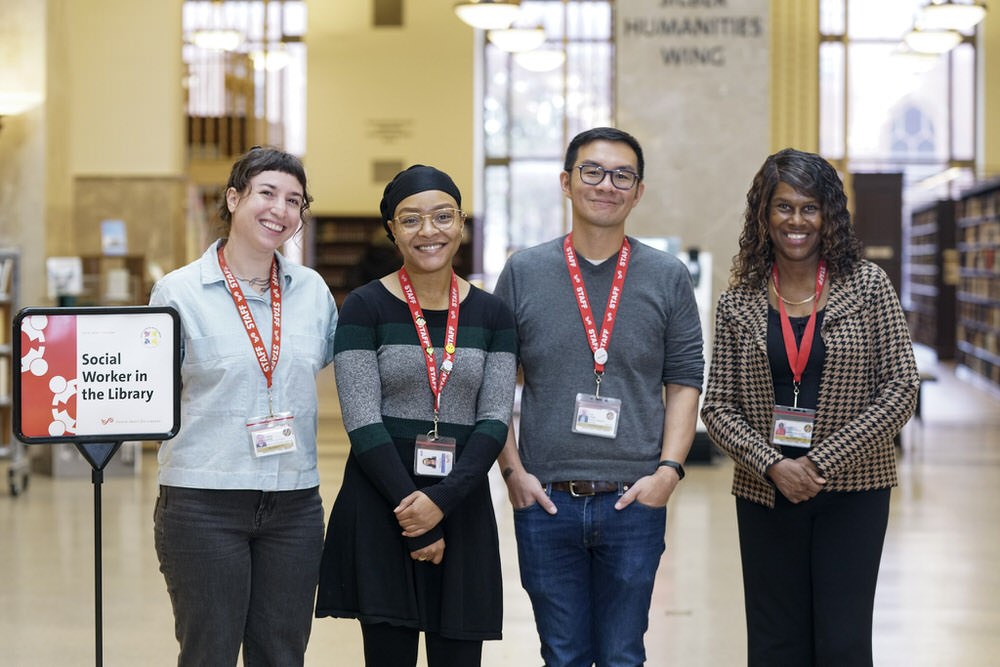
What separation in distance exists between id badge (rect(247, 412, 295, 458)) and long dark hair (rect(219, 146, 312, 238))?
498 mm

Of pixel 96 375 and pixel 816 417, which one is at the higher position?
pixel 96 375

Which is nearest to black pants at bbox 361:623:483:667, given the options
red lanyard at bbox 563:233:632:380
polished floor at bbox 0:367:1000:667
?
red lanyard at bbox 563:233:632:380

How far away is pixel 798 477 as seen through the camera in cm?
304

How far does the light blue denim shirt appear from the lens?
2797 mm

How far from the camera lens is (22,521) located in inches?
293

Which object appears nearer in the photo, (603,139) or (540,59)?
(603,139)

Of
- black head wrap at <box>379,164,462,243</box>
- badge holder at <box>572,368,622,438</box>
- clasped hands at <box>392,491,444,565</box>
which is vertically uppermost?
black head wrap at <box>379,164,462,243</box>

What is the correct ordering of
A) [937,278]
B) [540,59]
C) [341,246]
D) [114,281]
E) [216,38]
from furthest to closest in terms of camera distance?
[937,278] < [341,246] < [540,59] < [216,38] < [114,281]

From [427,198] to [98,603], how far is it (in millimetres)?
1162

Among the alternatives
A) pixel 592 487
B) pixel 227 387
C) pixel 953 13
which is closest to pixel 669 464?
pixel 592 487

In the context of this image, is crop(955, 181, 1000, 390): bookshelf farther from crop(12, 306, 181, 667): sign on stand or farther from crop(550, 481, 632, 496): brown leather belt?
crop(12, 306, 181, 667): sign on stand

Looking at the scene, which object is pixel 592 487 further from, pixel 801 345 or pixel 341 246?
pixel 341 246

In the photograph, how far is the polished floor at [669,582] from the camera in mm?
4828

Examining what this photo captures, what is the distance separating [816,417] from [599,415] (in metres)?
0.58
